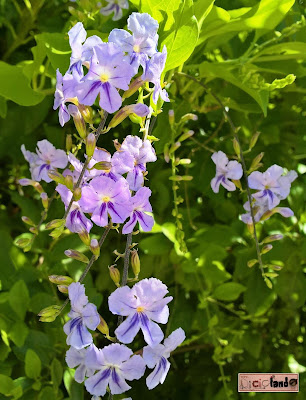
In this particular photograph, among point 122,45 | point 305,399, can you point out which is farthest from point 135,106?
point 305,399

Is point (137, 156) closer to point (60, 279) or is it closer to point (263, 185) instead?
point (60, 279)

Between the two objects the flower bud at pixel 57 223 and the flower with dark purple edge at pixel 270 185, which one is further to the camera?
the flower with dark purple edge at pixel 270 185

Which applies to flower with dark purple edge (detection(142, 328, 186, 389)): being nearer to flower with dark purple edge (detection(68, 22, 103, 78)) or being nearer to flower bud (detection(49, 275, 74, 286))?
flower bud (detection(49, 275, 74, 286))

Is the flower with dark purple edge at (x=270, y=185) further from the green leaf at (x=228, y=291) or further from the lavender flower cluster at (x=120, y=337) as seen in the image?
the lavender flower cluster at (x=120, y=337)

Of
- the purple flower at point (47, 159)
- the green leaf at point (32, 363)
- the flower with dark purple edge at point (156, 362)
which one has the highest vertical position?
the purple flower at point (47, 159)

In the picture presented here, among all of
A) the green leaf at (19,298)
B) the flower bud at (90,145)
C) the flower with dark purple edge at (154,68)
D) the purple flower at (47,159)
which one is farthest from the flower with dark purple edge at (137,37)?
the green leaf at (19,298)
